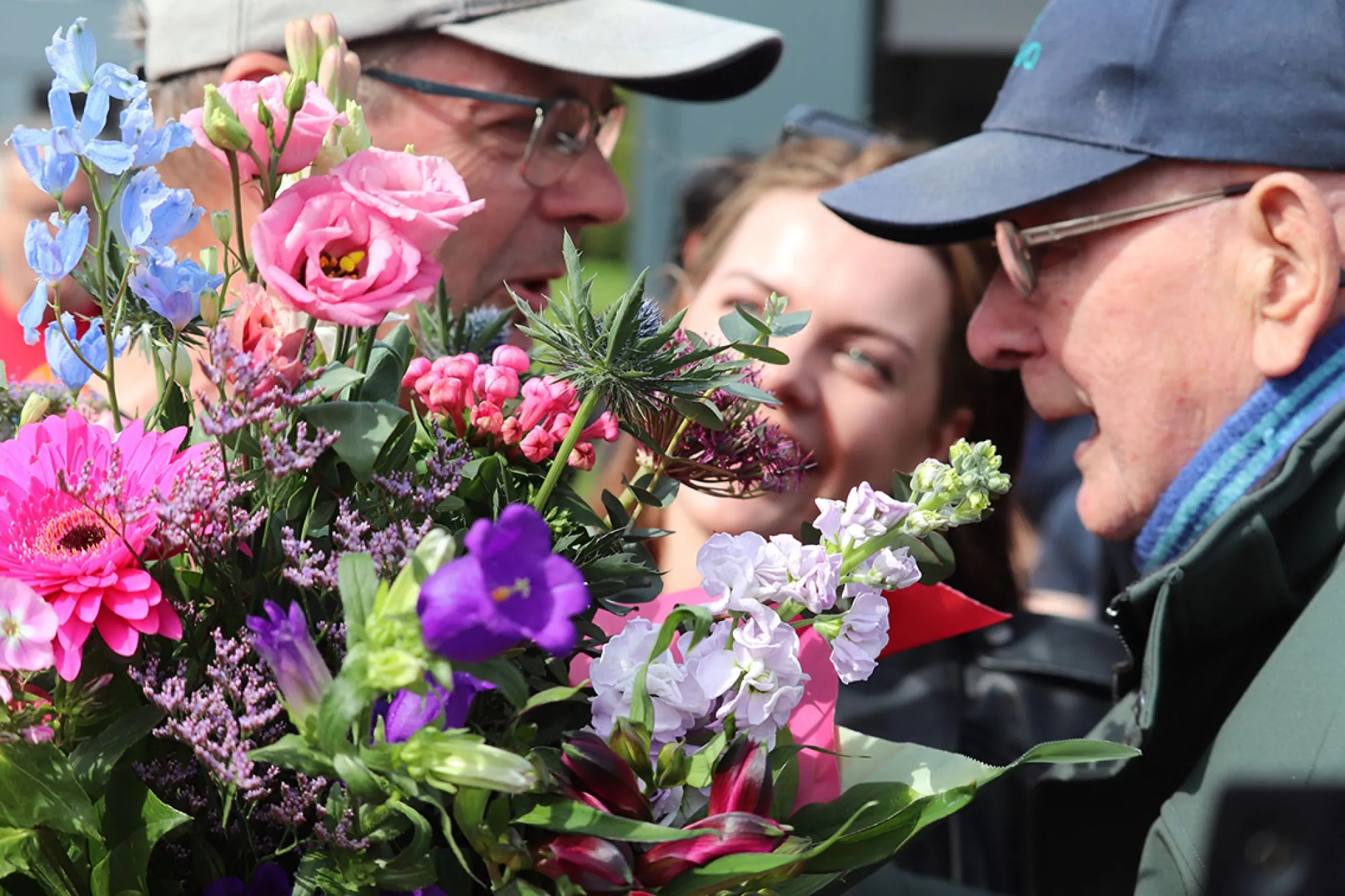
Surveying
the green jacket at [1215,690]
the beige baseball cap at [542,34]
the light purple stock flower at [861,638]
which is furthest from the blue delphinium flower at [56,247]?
the green jacket at [1215,690]

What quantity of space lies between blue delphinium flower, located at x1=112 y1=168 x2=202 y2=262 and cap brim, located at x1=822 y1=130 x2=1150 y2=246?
114 cm

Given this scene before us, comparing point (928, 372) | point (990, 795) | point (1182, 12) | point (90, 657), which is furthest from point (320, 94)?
point (990, 795)

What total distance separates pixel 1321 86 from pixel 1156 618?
0.67 m

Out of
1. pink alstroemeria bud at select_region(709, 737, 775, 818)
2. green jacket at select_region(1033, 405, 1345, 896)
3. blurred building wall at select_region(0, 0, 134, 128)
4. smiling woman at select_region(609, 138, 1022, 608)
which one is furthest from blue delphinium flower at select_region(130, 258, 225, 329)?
blurred building wall at select_region(0, 0, 134, 128)

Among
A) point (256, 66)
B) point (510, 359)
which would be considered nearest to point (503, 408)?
point (510, 359)

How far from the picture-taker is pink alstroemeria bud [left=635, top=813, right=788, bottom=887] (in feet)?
2.49

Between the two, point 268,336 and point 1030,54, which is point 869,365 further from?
point 268,336

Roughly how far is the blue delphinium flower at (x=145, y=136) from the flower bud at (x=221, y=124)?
29mm

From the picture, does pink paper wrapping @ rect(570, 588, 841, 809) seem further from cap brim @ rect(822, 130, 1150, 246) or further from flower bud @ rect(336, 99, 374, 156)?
cap brim @ rect(822, 130, 1150, 246)

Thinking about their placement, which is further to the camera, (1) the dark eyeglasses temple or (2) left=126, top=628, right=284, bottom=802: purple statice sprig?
(1) the dark eyeglasses temple

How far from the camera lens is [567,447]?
32.5 inches

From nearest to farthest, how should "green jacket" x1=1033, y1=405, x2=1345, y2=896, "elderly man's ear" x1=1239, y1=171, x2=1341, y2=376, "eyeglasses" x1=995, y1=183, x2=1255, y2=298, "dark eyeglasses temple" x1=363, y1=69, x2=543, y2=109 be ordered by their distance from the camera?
"green jacket" x1=1033, y1=405, x2=1345, y2=896
"elderly man's ear" x1=1239, y1=171, x2=1341, y2=376
"eyeglasses" x1=995, y1=183, x2=1255, y2=298
"dark eyeglasses temple" x1=363, y1=69, x2=543, y2=109

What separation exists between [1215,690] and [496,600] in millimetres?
1145

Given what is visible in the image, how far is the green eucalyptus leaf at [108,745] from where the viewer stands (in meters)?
0.77
